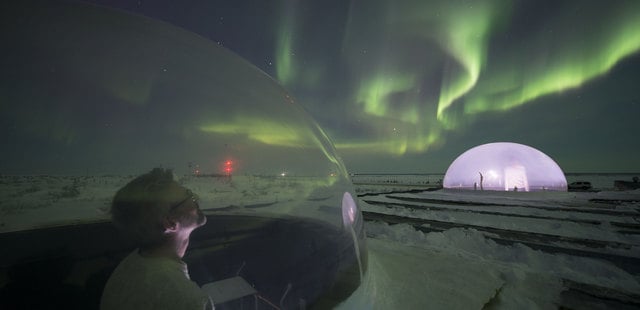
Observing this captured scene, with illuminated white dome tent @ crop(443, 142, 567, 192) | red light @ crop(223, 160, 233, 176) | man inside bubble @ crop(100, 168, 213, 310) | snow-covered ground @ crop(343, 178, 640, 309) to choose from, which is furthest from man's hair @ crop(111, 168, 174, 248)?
illuminated white dome tent @ crop(443, 142, 567, 192)

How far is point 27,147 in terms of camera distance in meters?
1.25

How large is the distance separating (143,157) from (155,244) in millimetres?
504

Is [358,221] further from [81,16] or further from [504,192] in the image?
[504,192]

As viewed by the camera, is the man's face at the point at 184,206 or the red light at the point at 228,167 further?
the red light at the point at 228,167

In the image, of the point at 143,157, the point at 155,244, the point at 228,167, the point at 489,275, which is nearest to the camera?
the point at 155,244

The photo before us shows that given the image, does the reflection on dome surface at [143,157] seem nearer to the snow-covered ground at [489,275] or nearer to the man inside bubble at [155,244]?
the man inside bubble at [155,244]

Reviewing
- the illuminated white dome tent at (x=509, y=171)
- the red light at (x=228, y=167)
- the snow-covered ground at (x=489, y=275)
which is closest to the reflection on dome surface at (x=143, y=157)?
the red light at (x=228, y=167)

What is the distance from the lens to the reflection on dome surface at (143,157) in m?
1.26

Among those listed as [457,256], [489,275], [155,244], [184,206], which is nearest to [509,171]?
[457,256]

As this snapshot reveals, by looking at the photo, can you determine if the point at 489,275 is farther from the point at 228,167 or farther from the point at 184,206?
the point at 184,206

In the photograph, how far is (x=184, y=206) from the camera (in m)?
1.26

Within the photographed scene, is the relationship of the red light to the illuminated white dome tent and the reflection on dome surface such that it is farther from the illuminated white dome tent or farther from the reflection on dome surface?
the illuminated white dome tent

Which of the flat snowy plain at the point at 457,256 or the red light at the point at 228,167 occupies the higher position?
the red light at the point at 228,167

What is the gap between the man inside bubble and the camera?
1.03 m
